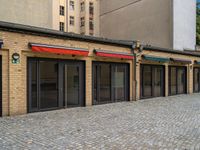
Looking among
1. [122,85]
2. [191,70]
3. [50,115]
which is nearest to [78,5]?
[191,70]

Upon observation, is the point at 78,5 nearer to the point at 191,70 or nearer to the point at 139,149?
the point at 191,70

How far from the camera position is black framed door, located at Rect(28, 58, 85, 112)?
33.9 ft

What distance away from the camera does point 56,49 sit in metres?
10.5

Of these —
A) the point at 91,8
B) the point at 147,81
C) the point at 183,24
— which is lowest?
the point at 147,81

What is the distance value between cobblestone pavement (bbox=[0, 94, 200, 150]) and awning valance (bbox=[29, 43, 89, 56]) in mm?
2733

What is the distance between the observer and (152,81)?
652 inches

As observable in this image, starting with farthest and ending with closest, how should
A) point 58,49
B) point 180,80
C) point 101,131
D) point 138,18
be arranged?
1. point 138,18
2. point 180,80
3. point 58,49
4. point 101,131

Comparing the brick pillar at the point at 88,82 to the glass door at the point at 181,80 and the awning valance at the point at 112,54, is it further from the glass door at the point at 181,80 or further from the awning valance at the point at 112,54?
the glass door at the point at 181,80

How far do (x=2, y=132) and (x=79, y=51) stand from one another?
568 cm

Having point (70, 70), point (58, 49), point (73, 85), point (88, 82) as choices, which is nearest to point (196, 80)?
point (88, 82)

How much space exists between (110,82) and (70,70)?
2906mm

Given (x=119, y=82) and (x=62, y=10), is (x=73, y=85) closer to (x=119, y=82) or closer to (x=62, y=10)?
(x=119, y=82)

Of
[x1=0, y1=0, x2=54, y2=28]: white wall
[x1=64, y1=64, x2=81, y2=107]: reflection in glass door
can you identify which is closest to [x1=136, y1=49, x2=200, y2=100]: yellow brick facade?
[x1=64, y1=64, x2=81, y2=107]: reflection in glass door

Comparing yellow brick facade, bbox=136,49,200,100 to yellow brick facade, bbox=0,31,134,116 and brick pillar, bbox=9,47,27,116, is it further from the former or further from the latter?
brick pillar, bbox=9,47,27,116
